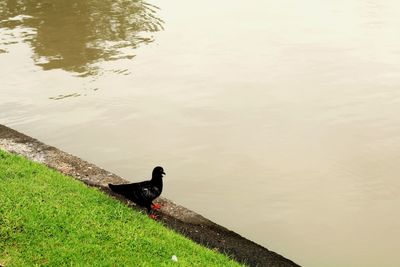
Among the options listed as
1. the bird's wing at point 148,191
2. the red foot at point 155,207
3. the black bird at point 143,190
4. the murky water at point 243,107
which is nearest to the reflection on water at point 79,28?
the murky water at point 243,107

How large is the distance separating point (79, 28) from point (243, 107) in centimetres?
1308

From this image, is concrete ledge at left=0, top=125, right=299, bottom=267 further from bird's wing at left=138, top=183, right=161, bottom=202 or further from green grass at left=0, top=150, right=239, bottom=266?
green grass at left=0, top=150, right=239, bottom=266

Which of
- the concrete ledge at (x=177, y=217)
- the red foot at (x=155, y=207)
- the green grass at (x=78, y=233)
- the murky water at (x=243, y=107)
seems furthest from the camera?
the murky water at (x=243, y=107)

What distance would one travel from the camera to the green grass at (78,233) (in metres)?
8.19

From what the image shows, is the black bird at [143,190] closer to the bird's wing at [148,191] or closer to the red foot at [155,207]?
the bird's wing at [148,191]

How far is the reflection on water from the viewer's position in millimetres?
23266

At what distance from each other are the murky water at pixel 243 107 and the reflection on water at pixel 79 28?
0.12 m

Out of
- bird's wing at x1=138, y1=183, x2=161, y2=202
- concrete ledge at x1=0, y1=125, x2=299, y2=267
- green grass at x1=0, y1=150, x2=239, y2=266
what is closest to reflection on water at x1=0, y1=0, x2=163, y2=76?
concrete ledge at x1=0, y1=125, x2=299, y2=267

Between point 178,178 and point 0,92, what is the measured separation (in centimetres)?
955

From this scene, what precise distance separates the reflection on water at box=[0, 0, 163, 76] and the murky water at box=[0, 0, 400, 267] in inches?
4.8

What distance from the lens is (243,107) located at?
17.4 meters

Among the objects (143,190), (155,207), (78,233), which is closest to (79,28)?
(155,207)

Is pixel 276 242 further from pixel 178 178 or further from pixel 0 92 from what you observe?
pixel 0 92

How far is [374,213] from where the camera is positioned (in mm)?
11812
